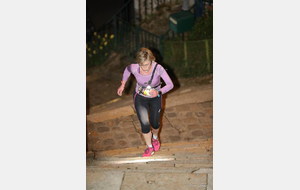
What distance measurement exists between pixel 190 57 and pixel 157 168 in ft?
15.5

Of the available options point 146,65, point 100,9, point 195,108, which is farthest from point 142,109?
point 100,9

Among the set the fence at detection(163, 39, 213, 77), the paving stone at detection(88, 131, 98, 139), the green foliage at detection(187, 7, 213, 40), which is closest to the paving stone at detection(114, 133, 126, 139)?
the paving stone at detection(88, 131, 98, 139)

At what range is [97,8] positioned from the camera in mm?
13094

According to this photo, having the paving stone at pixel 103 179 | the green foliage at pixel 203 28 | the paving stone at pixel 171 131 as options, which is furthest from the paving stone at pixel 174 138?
the green foliage at pixel 203 28

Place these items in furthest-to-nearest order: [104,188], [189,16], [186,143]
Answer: [189,16], [186,143], [104,188]

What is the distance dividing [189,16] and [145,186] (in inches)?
238

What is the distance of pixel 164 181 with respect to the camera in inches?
219

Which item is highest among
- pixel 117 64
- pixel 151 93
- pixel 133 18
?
pixel 151 93

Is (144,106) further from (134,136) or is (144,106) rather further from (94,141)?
A: (94,141)

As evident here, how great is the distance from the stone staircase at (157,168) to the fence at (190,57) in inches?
139

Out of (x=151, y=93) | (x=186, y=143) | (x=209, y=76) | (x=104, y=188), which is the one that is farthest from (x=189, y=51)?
(x=104, y=188)

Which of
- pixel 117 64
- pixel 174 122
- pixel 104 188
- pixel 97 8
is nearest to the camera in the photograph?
pixel 104 188

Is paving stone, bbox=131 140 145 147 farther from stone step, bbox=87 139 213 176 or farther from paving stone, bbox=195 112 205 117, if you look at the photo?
paving stone, bbox=195 112 205 117

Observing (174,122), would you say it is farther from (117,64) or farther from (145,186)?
(117,64)
